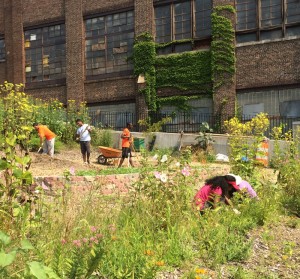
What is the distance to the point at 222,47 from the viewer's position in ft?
72.6

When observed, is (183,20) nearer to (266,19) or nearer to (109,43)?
(266,19)

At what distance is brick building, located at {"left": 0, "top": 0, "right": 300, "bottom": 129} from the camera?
21078 mm

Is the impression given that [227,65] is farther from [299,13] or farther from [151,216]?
[151,216]

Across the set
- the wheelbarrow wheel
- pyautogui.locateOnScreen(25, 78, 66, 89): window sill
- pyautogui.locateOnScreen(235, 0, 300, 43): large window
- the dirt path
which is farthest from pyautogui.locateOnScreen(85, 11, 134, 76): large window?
the dirt path

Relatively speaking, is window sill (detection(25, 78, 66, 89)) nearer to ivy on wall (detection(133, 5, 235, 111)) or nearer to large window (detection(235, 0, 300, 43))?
ivy on wall (detection(133, 5, 235, 111))

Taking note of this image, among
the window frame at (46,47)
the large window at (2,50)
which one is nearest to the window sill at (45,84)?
the window frame at (46,47)

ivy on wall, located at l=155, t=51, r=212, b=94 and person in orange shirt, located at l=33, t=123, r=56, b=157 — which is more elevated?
ivy on wall, located at l=155, t=51, r=212, b=94

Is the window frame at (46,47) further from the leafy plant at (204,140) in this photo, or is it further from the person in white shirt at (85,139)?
the person in white shirt at (85,139)

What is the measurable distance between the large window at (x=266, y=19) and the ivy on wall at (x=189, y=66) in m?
0.56

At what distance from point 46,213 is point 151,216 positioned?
112cm

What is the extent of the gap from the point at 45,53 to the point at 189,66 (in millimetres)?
10038

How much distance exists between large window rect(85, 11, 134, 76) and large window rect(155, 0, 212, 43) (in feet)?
5.95

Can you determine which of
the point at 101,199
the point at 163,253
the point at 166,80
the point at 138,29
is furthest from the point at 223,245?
the point at 138,29

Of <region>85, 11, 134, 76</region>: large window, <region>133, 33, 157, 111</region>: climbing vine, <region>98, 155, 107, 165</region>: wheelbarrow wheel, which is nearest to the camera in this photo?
<region>98, 155, 107, 165</region>: wheelbarrow wheel
